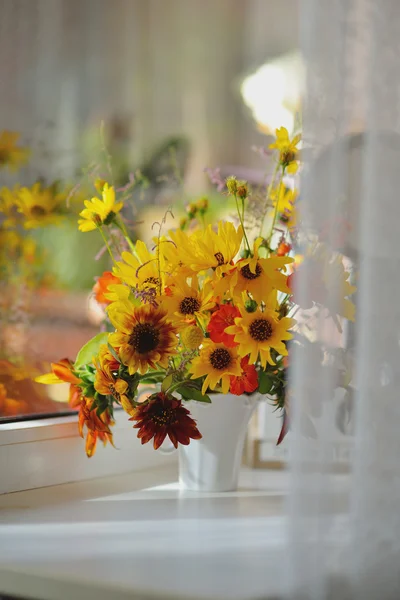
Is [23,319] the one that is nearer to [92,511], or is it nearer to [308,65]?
[92,511]

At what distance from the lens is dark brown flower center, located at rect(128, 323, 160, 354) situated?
0.95 metres

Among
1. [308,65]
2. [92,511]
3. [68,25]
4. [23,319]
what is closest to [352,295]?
[308,65]

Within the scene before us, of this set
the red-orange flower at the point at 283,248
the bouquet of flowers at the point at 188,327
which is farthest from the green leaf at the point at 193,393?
the red-orange flower at the point at 283,248

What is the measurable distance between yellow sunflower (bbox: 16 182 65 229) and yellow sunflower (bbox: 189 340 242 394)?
500 mm

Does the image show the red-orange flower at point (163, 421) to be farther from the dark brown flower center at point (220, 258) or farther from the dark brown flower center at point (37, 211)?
the dark brown flower center at point (37, 211)

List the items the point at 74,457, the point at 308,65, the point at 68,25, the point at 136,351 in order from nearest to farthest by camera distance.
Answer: the point at 308,65 → the point at 136,351 → the point at 74,457 → the point at 68,25

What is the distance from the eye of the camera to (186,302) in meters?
0.99

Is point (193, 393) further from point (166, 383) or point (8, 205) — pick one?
point (8, 205)

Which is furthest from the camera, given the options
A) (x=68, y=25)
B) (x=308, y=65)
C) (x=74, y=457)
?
(x=68, y=25)

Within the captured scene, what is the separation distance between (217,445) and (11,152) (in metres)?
0.63

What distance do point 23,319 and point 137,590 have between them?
0.72 meters

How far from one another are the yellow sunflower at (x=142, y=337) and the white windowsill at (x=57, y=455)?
26 centimetres

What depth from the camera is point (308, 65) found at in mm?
693

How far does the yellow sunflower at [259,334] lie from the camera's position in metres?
0.95
